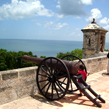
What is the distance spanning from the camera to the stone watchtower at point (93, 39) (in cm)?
1470

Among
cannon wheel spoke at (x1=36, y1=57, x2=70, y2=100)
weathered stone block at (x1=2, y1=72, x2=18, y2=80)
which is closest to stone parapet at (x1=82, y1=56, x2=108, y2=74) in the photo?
cannon wheel spoke at (x1=36, y1=57, x2=70, y2=100)

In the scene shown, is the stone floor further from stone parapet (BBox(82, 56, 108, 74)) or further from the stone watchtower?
the stone watchtower

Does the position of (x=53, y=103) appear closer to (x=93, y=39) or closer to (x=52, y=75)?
(x=52, y=75)

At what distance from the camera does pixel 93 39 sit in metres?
14.9

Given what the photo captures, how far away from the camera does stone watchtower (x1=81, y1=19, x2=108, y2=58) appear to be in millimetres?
14695

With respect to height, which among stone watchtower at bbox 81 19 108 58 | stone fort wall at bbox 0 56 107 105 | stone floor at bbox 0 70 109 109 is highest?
stone watchtower at bbox 81 19 108 58

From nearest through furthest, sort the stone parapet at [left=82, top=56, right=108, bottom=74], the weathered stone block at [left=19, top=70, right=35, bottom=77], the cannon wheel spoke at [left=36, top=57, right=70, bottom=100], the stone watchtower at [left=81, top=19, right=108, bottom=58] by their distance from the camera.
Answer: the cannon wheel spoke at [left=36, top=57, right=70, bottom=100] → the weathered stone block at [left=19, top=70, right=35, bottom=77] → the stone parapet at [left=82, top=56, right=108, bottom=74] → the stone watchtower at [left=81, top=19, right=108, bottom=58]

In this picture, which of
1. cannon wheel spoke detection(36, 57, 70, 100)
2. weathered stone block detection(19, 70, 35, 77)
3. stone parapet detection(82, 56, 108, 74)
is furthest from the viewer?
stone parapet detection(82, 56, 108, 74)

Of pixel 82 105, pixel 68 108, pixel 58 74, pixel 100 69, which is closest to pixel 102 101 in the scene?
pixel 82 105

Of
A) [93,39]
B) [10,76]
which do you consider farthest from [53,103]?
[93,39]

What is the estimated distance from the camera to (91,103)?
11.3 feet

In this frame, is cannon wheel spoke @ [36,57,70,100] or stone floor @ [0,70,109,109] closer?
stone floor @ [0,70,109,109]

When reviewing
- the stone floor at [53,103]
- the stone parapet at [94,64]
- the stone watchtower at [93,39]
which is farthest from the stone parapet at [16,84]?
the stone watchtower at [93,39]

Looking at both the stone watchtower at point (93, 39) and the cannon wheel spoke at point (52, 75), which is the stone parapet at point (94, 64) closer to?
the cannon wheel spoke at point (52, 75)
